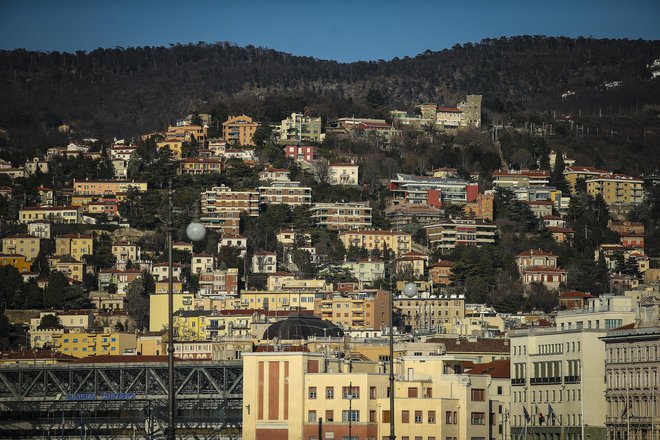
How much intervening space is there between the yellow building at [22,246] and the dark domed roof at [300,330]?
5485 centimetres

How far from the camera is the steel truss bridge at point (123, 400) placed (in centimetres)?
9506

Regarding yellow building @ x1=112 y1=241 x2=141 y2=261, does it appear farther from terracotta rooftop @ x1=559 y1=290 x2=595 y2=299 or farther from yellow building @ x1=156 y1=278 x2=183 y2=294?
terracotta rooftop @ x1=559 y1=290 x2=595 y2=299

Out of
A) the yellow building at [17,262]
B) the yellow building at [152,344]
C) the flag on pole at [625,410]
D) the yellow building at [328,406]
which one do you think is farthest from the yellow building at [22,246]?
the yellow building at [328,406]

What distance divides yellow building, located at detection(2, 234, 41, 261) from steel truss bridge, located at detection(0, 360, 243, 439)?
6735cm

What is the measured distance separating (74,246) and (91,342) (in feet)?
89.1

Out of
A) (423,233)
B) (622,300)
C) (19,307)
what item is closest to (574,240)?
(423,233)

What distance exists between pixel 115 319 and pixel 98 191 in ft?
129

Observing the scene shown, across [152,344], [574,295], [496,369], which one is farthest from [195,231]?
[574,295]

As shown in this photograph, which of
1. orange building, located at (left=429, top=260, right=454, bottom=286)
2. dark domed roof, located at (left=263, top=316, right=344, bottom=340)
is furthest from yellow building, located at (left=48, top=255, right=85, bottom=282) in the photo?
dark domed roof, located at (left=263, top=316, right=344, bottom=340)

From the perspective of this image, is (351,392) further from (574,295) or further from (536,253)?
(536,253)

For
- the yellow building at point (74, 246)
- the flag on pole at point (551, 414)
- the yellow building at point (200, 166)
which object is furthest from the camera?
the yellow building at point (200, 166)

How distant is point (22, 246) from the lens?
17062 centimetres

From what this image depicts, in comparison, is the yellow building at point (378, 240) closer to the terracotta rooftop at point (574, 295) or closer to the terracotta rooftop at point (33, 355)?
the terracotta rooftop at point (574, 295)

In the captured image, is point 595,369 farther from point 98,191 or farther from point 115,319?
point 98,191
